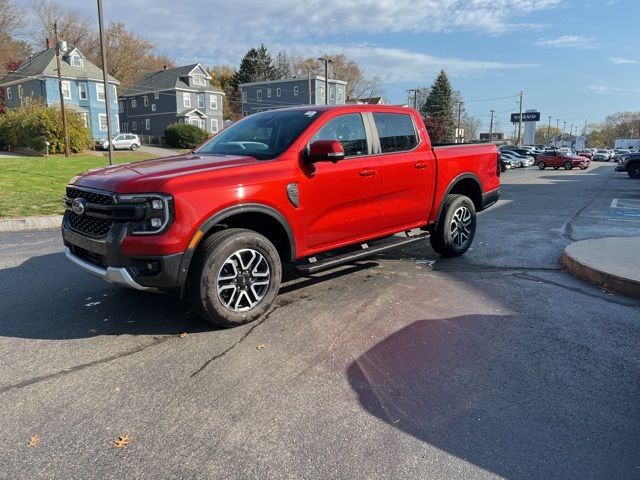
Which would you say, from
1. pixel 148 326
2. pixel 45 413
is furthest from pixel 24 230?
pixel 45 413

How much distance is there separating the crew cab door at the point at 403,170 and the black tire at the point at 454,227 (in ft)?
1.41

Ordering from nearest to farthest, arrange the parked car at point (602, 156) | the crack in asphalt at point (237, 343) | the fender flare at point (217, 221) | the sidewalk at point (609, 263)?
the crack in asphalt at point (237, 343) < the fender flare at point (217, 221) < the sidewalk at point (609, 263) < the parked car at point (602, 156)

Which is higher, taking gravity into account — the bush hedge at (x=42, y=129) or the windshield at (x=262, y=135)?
the bush hedge at (x=42, y=129)

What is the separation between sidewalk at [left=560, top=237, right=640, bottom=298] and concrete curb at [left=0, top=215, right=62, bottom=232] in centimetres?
939

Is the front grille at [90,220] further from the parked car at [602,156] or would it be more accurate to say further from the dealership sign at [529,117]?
the dealership sign at [529,117]

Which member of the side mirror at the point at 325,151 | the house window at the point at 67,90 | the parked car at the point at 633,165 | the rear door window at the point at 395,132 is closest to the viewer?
the side mirror at the point at 325,151

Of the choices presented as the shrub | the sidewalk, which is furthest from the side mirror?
the shrub

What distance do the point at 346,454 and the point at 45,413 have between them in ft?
6.10

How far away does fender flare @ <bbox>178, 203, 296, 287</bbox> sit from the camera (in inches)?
153

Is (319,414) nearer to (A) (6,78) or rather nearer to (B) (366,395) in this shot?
(B) (366,395)

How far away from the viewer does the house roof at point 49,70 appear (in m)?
50.4

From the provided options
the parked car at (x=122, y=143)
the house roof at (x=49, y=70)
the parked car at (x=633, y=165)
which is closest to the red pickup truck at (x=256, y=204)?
the parked car at (x=633, y=165)

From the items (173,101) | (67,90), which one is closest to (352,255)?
(67,90)

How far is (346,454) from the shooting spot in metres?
2.59
